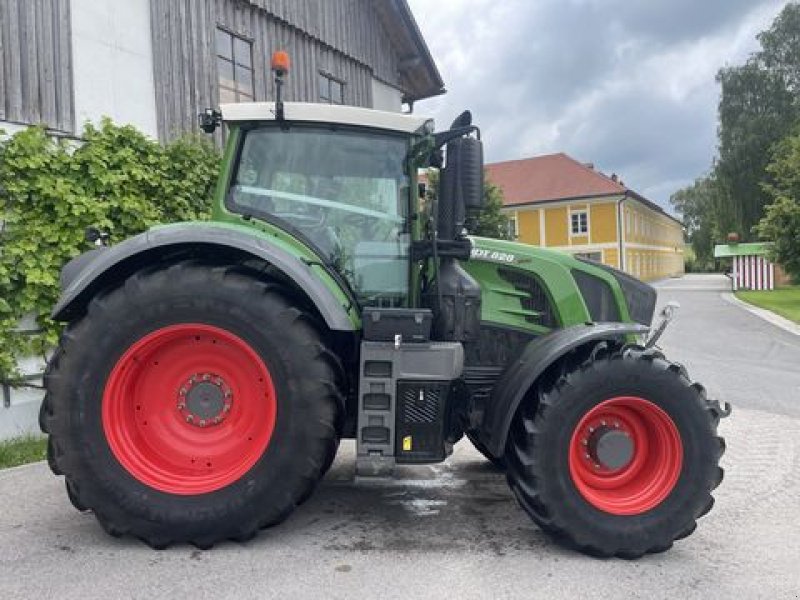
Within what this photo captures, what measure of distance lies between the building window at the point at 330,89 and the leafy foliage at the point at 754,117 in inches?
1205

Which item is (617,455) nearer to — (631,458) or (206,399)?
(631,458)

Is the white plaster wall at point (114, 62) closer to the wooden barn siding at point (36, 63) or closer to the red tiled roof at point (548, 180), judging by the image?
the wooden barn siding at point (36, 63)

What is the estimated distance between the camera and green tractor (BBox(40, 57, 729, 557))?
3.51 meters

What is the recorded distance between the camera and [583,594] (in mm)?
3078

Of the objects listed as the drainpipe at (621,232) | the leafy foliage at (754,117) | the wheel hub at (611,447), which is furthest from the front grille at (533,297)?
the drainpipe at (621,232)

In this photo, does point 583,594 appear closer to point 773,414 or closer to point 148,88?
point 773,414

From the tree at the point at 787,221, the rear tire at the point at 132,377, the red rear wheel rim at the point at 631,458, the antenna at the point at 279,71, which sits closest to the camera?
the rear tire at the point at 132,377

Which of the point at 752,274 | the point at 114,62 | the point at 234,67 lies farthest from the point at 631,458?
the point at 752,274

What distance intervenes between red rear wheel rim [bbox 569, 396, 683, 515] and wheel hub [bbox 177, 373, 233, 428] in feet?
6.08

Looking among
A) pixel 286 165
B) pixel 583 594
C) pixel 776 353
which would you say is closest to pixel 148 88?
pixel 286 165

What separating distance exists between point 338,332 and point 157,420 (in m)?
1.08

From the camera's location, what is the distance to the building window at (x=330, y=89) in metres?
11.0

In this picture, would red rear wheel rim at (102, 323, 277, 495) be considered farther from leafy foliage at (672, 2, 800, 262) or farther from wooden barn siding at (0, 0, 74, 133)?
leafy foliage at (672, 2, 800, 262)

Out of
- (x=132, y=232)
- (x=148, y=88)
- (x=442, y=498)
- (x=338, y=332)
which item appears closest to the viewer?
(x=338, y=332)
